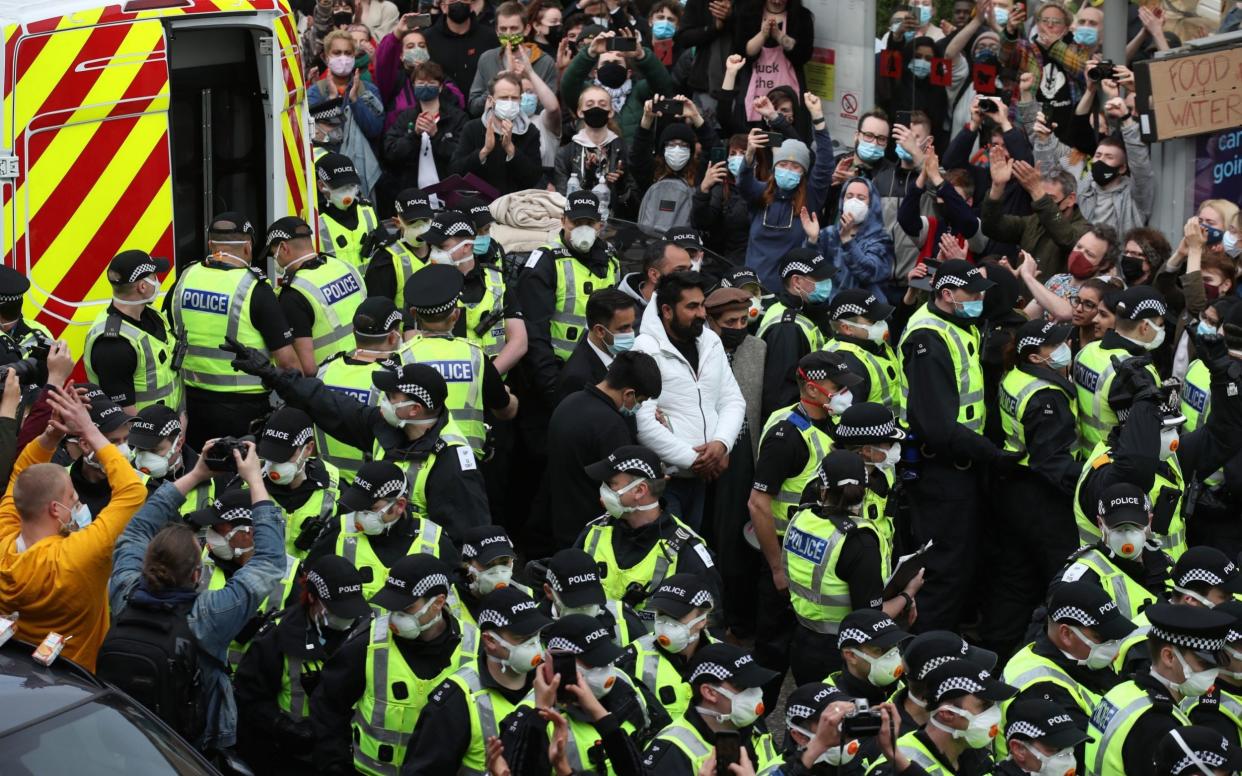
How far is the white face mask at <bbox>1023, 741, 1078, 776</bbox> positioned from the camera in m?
6.65

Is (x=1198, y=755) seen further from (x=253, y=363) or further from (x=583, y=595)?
(x=253, y=363)

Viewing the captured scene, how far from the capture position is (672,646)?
7348mm

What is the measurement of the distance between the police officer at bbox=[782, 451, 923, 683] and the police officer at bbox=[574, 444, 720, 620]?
44cm

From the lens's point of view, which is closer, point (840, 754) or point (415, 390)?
point (840, 754)

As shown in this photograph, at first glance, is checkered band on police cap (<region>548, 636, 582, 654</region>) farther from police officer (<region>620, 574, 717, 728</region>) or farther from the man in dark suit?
the man in dark suit

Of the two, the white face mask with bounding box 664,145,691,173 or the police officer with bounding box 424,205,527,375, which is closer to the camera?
the police officer with bounding box 424,205,527,375

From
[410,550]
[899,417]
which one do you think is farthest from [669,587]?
[899,417]

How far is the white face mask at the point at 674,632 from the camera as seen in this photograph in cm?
733

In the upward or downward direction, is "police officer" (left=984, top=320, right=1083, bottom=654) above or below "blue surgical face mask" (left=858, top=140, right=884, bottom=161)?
below

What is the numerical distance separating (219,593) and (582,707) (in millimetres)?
1538

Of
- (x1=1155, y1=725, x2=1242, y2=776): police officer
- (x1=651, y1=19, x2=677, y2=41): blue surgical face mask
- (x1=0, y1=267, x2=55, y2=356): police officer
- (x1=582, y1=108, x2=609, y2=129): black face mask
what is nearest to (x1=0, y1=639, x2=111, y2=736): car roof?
(x1=0, y1=267, x2=55, y2=356): police officer

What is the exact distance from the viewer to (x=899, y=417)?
10156mm

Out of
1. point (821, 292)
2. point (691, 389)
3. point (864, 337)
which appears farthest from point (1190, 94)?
point (691, 389)

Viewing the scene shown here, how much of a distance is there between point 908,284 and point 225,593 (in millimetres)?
5868
